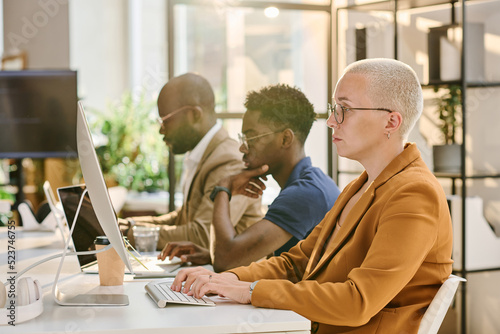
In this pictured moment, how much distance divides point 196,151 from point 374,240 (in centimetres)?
147

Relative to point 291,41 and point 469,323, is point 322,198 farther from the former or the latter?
point 469,323

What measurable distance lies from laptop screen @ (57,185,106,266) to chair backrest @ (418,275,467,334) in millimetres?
1003

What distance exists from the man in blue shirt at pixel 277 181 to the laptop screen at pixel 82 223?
0.33 m

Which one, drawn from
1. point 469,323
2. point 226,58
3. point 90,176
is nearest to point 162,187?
point 226,58

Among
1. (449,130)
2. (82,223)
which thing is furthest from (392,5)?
(82,223)

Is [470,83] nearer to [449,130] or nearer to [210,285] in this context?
[449,130]

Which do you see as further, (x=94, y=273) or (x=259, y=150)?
(x=259, y=150)

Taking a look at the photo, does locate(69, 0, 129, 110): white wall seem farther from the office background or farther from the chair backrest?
the chair backrest

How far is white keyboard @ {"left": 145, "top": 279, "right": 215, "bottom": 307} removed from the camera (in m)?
1.40

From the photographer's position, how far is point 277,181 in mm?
2273

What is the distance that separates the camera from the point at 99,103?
23.4ft

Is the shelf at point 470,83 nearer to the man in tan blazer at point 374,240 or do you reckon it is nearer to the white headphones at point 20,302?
the man in tan blazer at point 374,240

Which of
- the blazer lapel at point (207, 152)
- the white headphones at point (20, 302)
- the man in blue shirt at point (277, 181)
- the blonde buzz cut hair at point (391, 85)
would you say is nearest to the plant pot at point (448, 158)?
the man in blue shirt at point (277, 181)

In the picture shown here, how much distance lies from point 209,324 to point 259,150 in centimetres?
115
